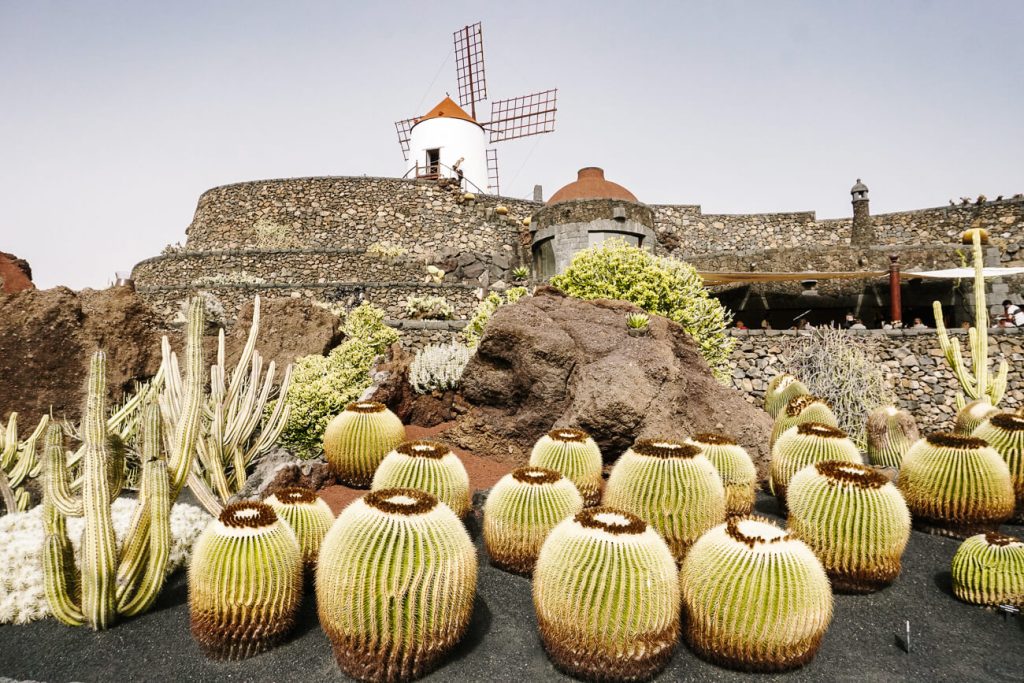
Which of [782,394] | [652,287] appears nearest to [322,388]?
[652,287]

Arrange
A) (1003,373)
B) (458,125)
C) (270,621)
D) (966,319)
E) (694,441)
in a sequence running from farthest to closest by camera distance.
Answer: (458,125) → (966,319) → (1003,373) → (694,441) → (270,621)

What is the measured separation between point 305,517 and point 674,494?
8.25 ft

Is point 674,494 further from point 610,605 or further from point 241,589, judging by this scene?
point 241,589

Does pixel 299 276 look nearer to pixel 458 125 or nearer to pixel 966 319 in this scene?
pixel 458 125

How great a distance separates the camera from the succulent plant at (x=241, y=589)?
3.55 metres

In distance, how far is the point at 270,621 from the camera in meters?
3.65

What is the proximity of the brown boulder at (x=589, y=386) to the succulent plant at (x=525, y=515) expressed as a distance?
173 cm

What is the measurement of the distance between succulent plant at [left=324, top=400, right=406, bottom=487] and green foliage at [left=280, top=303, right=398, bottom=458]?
2058mm

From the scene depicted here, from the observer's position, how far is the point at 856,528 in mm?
4348

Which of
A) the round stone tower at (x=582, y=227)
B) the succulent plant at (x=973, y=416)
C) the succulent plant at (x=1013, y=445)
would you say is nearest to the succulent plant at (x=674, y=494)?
the succulent plant at (x=1013, y=445)

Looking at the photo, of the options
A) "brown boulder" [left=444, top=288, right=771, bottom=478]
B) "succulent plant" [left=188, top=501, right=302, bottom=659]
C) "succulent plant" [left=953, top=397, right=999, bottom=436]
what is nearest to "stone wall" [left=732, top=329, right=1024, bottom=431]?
"succulent plant" [left=953, top=397, right=999, bottom=436]

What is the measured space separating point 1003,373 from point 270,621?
37.2 ft

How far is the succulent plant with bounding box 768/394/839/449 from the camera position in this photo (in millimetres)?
7024

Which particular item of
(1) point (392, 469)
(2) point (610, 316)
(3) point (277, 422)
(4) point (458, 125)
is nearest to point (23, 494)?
(3) point (277, 422)
